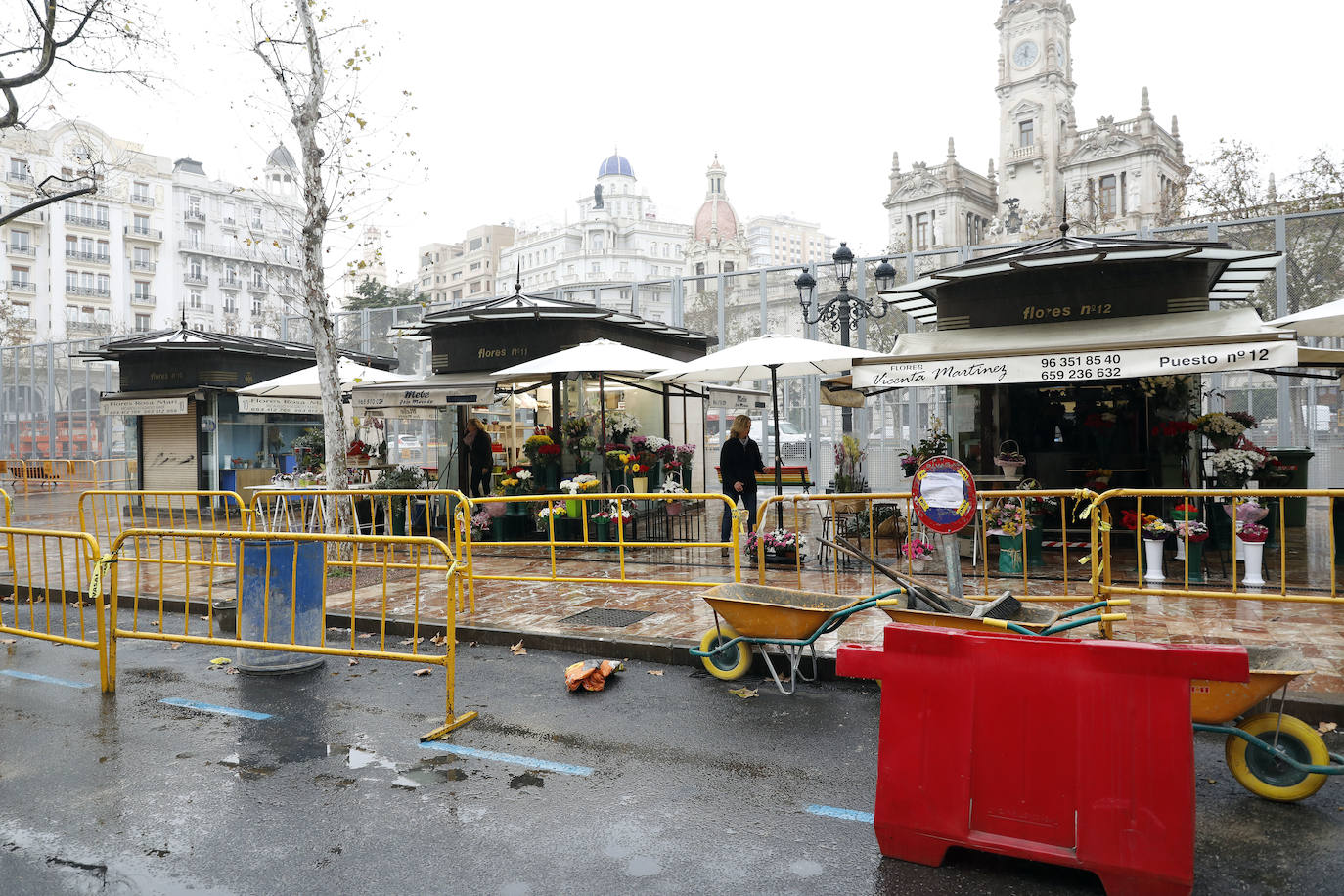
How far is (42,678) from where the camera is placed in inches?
275

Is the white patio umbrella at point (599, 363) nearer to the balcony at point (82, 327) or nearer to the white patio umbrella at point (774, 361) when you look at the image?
the white patio umbrella at point (774, 361)

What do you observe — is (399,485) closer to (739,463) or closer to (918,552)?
(739,463)

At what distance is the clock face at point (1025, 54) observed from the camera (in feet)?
268

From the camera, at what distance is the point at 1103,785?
339cm

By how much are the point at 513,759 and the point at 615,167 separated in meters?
151

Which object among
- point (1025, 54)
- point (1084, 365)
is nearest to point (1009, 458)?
point (1084, 365)

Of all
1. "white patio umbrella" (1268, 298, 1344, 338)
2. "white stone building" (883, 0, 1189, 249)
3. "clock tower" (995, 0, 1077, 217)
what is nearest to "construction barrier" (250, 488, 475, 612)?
"white patio umbrella" (1268, 298, 1344, 338)

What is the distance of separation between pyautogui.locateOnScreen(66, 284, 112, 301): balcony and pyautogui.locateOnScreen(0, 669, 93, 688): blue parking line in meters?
76.1

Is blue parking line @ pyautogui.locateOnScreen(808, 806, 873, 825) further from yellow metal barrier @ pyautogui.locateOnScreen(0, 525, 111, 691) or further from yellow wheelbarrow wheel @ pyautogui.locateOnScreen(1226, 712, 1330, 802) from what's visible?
yellow metal barrier @ pyautogui.locateOnScreen(0, 525, 111, 691)

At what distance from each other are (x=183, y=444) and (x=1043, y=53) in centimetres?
8307

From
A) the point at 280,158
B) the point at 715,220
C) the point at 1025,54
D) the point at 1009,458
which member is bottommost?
the point at 1009,458

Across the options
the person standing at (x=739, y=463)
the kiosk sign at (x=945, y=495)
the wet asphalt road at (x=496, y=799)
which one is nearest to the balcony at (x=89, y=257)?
the person standing at (x=739, y=463)

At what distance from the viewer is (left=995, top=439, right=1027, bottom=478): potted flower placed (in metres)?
11.9

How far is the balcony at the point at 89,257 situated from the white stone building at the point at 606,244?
57.8m
